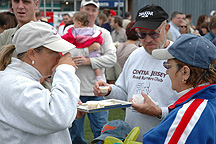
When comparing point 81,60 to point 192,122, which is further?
point 81,60

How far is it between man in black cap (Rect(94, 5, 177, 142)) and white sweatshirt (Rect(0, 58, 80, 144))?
86 centimetres

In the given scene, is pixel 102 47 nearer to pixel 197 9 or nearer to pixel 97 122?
pixel 97 122

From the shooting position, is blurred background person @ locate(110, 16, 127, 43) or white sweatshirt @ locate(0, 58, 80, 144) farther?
blurred background person @ locate(110, 16, 127, 43)

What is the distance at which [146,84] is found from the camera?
2.97 m

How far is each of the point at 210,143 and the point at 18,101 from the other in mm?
1151

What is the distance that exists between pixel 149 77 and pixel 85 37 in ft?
6.04

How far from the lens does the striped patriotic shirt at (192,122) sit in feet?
6.16

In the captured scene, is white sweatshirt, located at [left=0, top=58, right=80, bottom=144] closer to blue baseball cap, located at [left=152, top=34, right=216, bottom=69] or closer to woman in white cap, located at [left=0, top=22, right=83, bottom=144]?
woman in white cap, located at [left=0, top=22, right=83, bottom=144]

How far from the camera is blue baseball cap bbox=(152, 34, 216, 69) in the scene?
2051 millimetres

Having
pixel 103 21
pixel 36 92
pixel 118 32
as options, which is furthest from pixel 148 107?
pixel 103 21

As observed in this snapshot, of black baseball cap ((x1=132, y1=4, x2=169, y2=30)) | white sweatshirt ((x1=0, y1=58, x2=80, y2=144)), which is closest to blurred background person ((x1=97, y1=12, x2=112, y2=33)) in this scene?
black baseball cap ((x1=132, y1=4, x2=169, y2=30))

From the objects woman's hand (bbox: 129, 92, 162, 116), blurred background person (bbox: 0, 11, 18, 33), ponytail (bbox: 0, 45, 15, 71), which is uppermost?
blurred background person (bbox: 0, 11, 18, 33)

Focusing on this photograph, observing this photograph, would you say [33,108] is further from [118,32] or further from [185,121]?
[118,32]

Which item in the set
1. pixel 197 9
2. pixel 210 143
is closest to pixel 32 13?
pixel 210 143
